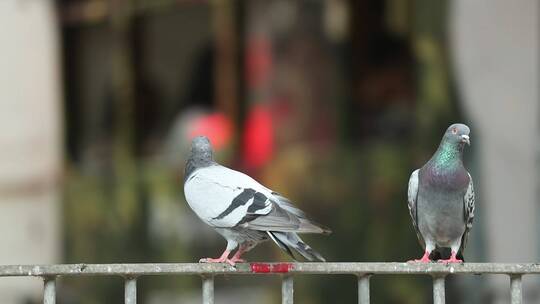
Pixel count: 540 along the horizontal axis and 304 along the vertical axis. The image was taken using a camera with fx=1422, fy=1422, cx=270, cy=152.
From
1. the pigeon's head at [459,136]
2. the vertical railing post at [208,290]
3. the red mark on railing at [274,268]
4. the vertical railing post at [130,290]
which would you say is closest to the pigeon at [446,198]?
the pigeon's head at [459,136]

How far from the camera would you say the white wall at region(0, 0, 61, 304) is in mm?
10594

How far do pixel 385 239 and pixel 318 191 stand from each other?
0.59 meters

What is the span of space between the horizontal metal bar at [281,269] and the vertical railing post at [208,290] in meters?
0.03

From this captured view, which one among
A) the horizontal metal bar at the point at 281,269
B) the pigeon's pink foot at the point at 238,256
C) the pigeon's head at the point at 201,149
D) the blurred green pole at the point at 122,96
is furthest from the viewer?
the blurred green pole at the point at 122,96

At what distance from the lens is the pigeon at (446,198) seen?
464 centimetres

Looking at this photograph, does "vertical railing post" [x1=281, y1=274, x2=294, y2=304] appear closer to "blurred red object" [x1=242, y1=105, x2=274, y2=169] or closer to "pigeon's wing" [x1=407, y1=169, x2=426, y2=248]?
"pigeon's wing" [x1=407, y1=169, x2=426, y2=248]

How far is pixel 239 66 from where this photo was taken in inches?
432

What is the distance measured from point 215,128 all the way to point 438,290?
7.38m

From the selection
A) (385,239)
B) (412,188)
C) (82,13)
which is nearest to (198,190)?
(412,188)

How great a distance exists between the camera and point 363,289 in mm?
4125

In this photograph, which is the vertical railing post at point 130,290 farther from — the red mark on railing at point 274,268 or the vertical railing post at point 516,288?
the vertical railing post at point 516,288

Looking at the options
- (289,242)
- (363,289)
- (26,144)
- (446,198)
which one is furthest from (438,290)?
(26,144)

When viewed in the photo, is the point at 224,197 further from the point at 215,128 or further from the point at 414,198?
the point at 215,128

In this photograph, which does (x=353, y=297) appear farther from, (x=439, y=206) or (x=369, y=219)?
(x=439, y=206)
